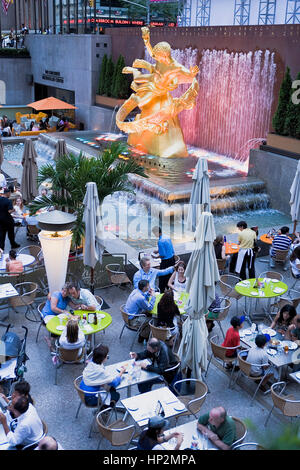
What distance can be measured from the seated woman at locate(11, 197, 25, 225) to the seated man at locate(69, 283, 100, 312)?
16.0 ft

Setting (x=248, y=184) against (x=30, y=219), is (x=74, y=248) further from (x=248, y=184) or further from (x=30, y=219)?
(x=248, y=184)

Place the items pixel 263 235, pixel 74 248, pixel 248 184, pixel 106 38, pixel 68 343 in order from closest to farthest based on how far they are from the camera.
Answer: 1. pixel 68 343
2. pixel 74 248
3. pixel 263 235
4. pixel 248 184
5. pixel 106 38

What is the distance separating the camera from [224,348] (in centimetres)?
707

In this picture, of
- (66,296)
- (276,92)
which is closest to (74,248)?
(66,296)

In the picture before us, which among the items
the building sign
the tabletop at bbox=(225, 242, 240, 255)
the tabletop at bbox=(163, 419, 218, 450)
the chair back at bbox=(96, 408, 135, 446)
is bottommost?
the chair back at bbox=(96, 408, 135, 446)

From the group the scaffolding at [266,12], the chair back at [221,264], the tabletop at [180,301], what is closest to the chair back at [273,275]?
the chair back at [221,264]

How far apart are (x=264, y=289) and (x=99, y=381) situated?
150 inches

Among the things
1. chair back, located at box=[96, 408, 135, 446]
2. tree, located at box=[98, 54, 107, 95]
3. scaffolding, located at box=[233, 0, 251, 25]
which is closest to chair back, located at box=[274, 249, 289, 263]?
chair back, located at box=[96, 408, 135, 446]

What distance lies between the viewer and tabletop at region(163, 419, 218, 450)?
16.6ft

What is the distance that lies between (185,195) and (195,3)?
75.7 feet

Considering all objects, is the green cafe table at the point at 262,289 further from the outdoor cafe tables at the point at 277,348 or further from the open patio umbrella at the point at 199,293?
the open patio umbrella at the point at 199,293

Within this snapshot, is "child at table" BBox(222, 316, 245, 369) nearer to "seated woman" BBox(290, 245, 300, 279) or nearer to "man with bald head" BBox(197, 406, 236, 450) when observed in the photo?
"man with bald head" BBox(197, 406, 236, 450)

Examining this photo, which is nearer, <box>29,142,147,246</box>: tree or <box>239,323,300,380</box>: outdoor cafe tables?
<box>239,323,300,380</box>: outdoor cafe tables

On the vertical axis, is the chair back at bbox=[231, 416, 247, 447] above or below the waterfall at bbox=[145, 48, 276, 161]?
below
